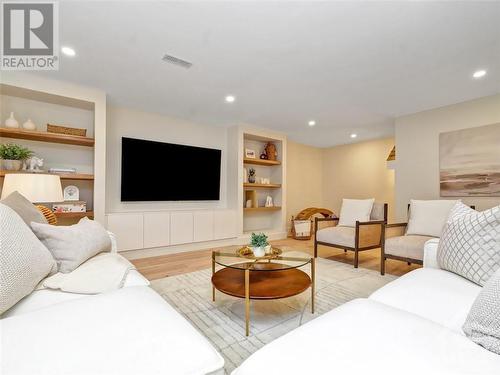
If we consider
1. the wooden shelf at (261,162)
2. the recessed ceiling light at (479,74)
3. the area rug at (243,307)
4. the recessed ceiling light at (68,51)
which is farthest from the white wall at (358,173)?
the recessed ceiling light at (68,51)

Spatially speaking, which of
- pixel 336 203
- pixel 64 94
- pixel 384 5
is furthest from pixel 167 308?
pixel 336 203

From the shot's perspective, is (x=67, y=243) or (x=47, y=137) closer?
(x=67, y=243)

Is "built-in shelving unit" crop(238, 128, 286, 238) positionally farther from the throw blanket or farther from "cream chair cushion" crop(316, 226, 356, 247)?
the throw blanket

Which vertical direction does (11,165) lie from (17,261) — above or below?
Answer: above

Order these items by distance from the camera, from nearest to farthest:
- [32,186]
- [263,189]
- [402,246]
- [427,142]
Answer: [32,186] < [402,246] < [427,142] < [263,189]

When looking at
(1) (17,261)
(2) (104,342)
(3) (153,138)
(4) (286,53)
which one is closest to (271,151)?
(3) (153,138)

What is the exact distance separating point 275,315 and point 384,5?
7.72 feet

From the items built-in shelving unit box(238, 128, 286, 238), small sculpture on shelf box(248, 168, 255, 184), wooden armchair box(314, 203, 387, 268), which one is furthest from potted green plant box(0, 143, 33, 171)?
wooden armchair box(314, 203, 387, 268)

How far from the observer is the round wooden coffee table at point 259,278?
5.43 ft

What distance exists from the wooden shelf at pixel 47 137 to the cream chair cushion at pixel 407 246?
12.5 ft

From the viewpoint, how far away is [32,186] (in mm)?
2088

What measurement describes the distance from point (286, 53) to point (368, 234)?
244 centimetres

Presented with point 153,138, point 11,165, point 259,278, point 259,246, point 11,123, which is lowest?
point 259,278

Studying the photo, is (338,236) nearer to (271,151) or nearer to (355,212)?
(355,212)
